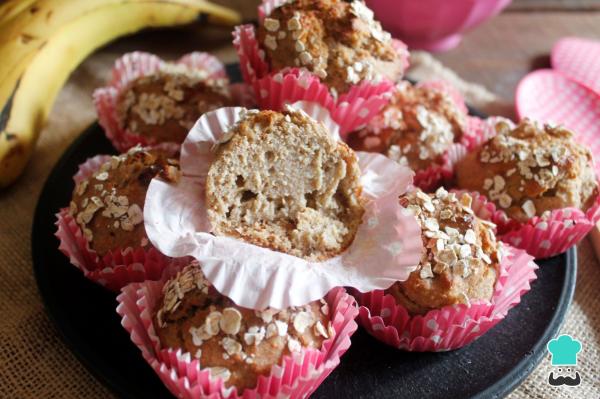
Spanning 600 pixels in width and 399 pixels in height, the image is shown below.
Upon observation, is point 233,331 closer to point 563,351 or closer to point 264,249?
point 264,249

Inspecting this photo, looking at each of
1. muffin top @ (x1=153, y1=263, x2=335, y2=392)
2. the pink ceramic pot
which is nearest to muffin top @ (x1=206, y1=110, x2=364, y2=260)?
muffin top @ (x1=153, y1=263, x2=335, y2=392)

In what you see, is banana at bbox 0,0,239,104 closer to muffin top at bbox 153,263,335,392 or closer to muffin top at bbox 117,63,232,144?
muffin top at bbox 117,63,232,144

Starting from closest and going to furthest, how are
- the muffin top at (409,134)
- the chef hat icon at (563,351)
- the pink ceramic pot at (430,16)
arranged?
1. the chef hat icon at (563,351)
2. the muffin top at (409,134)
3. the pink ceramic pot at (430,16)

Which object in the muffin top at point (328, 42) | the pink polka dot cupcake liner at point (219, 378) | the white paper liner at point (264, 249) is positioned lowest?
the pink polka dot cupcake liner at point (219, 378)

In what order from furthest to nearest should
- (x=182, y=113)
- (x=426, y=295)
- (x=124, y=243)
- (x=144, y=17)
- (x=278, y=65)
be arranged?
(x=144, y=17) < (x=182, y=113) < (x=278, y=65) < (x=124, y=243) < (x=426, y=295)

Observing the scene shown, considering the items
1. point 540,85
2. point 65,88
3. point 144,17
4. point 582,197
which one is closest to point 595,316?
point 582,197

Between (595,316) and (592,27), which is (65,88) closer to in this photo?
(595,316)

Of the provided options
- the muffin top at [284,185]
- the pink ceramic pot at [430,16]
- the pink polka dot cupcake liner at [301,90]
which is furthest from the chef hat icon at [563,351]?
the pink ceramic pot at [430,16]

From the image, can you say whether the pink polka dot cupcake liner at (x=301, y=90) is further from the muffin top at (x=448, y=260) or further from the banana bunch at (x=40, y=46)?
the banana bunch at (x=40, y=46)
